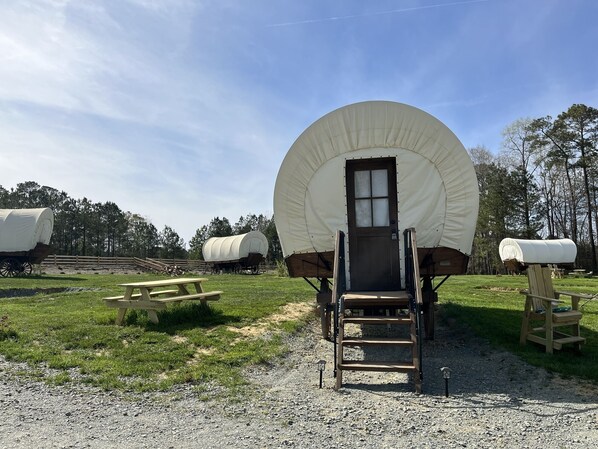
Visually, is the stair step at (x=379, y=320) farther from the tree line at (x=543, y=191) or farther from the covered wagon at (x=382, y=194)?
the tree line at (x=543, y=191)

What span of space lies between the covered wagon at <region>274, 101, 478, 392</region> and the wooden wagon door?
2 cm

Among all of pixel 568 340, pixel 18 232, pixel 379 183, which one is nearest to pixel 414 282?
pixel 379 183

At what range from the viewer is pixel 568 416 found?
3.68m

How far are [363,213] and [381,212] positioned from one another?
29 cm

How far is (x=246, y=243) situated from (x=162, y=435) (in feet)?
97.1

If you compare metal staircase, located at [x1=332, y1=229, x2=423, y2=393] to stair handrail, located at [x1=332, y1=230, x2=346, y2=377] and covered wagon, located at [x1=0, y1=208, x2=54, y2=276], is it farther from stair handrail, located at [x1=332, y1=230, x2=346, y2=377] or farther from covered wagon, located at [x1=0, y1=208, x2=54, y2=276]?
covered wagon, located at [x1=0, y1=208, x2=54, y2=276]

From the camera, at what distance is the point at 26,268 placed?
886 inches

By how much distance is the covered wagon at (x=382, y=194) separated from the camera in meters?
6.55

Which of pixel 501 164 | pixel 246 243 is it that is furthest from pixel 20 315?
pixel 501 164

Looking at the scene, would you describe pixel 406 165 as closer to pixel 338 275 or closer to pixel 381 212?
pixel 381 212

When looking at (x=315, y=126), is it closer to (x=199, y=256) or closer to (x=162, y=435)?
(x=162, y=435)

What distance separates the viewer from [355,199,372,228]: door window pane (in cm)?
681

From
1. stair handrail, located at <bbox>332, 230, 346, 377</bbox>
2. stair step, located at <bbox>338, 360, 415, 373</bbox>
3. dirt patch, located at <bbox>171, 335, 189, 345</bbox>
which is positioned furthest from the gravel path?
dirt patch, located at <bbox>171, 335, 189, 345</bbox>

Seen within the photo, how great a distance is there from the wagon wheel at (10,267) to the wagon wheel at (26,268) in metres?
0.22
